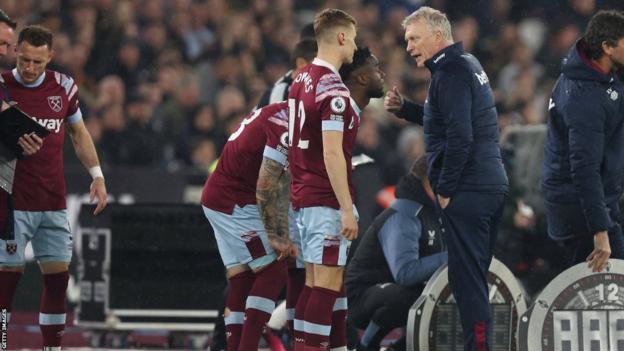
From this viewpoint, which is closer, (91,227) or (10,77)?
(10,77)

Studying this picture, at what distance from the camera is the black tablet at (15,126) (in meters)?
8.50

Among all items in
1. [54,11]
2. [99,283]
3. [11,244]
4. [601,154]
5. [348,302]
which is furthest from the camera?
[54,11]

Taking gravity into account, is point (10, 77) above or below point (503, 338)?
above

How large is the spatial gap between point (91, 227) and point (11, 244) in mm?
2798

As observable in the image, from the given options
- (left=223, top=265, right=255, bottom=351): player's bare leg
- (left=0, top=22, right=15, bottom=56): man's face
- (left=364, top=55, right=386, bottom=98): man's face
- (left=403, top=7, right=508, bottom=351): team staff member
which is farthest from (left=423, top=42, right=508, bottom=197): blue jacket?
(left=0, top=22, right=15, bottom=56): man's face

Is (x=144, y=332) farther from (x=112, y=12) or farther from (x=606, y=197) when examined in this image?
(x=112, y=12)

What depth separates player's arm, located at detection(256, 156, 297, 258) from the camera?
871 cm

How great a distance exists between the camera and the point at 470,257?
8336mm

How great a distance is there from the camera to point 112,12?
58.6ft

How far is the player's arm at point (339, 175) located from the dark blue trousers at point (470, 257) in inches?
25.3

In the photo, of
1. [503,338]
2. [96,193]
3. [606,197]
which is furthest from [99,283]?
[606,197]

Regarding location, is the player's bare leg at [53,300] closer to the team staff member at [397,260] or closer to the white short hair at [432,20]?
the team staff member at [397,260]

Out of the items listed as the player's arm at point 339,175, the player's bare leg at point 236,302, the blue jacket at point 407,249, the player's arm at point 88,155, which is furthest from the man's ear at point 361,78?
the player's arm at point 88,155

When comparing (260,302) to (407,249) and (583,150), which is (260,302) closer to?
(407,249)
